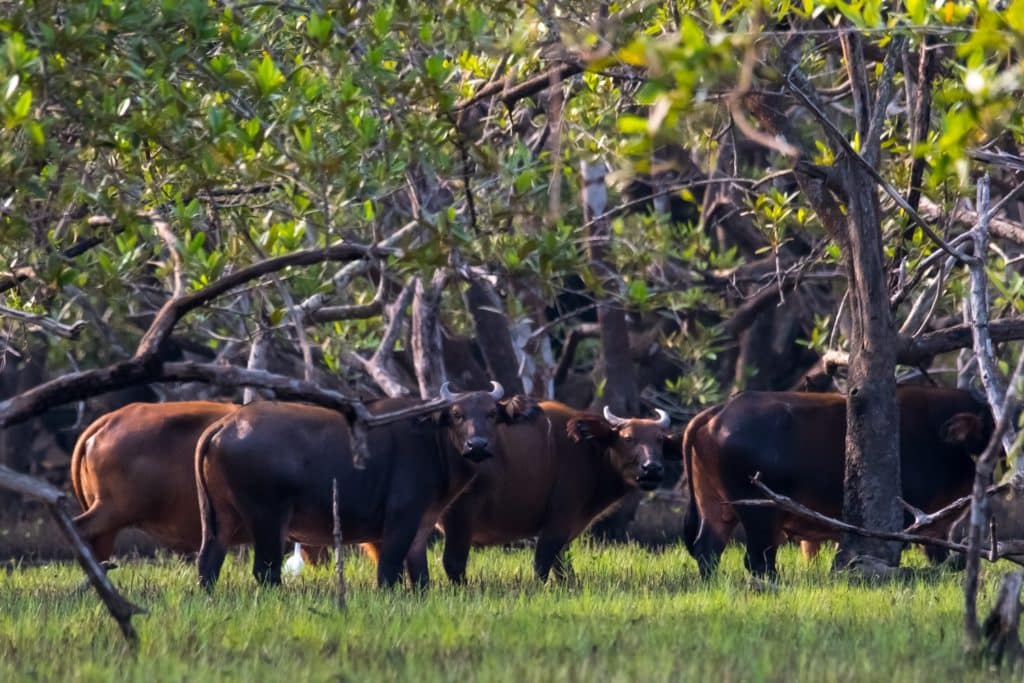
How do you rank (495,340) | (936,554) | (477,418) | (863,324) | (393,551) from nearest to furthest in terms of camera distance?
(863,324) < (393,551) < (477,418) < (936,554) < (495,340)

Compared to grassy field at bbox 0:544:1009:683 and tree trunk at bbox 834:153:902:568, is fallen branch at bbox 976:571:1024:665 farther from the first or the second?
tree trunk at bbox 834:153:902:568

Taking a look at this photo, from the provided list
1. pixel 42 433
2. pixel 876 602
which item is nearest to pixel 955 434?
pixel 876 602

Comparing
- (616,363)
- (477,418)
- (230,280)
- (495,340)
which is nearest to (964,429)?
(477,418)

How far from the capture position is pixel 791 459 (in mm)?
11453

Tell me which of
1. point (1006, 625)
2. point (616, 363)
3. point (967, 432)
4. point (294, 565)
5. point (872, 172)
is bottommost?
point (294, 565)

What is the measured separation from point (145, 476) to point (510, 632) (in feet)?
14.8

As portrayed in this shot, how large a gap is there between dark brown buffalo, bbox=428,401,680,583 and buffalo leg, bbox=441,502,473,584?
0.08m

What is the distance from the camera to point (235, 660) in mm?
6828

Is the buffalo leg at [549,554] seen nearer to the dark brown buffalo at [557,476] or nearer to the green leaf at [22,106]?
the dark brown buffalo at [557,476]

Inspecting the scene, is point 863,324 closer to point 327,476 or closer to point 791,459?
point 791,459

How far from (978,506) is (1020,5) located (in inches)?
82.8

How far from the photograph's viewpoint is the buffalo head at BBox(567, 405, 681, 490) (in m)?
12.0

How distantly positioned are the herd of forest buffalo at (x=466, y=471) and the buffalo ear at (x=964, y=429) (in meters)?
0.01

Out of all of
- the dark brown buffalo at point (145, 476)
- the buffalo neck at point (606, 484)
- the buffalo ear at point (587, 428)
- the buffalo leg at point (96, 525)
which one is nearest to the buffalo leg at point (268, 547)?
the dark brown buffalo at point (145, 476)
